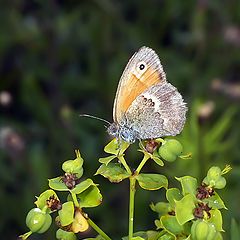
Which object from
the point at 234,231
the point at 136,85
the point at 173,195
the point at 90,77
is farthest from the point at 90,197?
the point at 90,77

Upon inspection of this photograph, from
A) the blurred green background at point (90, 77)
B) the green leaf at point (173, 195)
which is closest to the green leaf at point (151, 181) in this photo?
the green leaf at point (173, 195)

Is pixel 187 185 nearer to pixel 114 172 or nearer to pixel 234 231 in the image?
pixel 114 172

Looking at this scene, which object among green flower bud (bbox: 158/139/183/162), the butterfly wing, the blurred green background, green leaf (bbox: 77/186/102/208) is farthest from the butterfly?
the blurred green background

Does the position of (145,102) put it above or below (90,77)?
below

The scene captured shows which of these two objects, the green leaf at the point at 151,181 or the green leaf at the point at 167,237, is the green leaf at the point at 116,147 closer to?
the green leaf at the point at 151,181

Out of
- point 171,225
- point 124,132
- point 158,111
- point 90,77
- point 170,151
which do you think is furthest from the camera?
point 90,77

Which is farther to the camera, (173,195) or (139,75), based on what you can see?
(139,75)

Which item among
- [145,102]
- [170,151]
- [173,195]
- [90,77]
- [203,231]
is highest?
[90,77]
